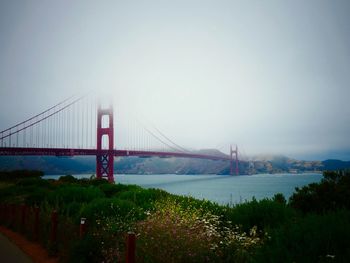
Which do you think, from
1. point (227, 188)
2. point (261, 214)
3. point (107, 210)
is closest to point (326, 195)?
point (261, 214)

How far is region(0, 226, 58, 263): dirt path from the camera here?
8.65m

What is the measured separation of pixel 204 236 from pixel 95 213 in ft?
15.7

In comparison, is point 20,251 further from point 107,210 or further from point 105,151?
point 105,151

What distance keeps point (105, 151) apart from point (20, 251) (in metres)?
47.7

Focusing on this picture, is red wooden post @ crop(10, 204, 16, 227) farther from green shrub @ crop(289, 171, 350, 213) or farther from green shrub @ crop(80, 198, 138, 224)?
green shrub @ crop(289, 171, 350, 213)

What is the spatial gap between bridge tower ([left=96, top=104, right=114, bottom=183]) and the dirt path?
1616 inches

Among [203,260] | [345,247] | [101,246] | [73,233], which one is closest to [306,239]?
[345,247]

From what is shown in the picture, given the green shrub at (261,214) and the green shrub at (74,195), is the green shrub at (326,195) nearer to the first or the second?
the green shrub at (261,214)

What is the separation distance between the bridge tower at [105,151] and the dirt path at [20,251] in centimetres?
4105

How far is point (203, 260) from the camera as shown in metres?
6.20

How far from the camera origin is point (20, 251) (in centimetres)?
963

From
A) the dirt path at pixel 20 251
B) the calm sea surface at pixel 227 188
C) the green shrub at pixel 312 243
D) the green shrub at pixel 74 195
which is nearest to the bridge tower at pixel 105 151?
the calm sea surface at pixel 227 188

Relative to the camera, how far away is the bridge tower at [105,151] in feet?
184

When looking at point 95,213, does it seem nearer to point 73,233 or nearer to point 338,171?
point 73,233
